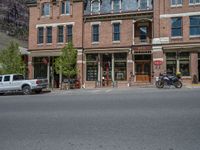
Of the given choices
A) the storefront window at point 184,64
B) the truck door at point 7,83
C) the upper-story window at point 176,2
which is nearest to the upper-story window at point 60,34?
the truck door at point 7,83

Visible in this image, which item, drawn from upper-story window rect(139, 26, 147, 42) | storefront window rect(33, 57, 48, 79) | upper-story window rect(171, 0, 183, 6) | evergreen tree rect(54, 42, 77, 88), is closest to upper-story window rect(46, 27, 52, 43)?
storefront window rect(33, 57, 48, 79)

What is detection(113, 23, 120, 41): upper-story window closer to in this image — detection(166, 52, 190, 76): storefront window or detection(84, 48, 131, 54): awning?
detection(84, 48, 131, 54): awning

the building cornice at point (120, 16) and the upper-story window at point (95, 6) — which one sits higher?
the upper-story window at point (95, 6)

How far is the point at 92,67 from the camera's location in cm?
3269

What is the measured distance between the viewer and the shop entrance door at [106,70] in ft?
105

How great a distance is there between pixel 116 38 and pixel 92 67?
4.26 m

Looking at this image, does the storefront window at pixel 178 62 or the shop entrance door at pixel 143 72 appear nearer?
the storefront window at pixel 178 62

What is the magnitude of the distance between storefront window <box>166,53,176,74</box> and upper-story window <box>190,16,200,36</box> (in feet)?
9.61

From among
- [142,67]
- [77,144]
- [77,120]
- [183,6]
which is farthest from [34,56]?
[77,144]

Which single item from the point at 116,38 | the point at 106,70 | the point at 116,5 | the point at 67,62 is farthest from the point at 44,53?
the point at 116,5

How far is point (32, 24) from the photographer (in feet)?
117

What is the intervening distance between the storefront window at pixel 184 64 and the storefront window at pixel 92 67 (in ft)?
30.6

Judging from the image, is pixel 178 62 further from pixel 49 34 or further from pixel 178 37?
pixel 49 34

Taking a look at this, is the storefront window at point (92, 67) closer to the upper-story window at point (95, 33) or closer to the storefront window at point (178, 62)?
the upper-story window at point (95, 33)
